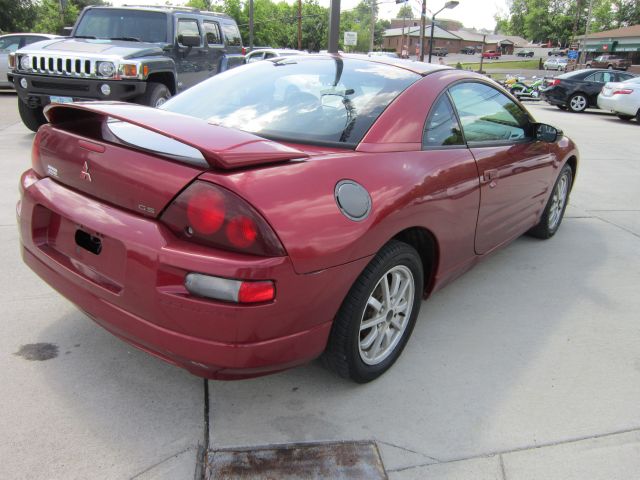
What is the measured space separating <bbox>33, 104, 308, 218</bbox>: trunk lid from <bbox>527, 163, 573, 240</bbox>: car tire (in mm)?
3250

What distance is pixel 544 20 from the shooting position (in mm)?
91312

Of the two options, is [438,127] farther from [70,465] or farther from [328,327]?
[70,465]

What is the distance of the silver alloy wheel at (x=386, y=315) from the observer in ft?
8.30

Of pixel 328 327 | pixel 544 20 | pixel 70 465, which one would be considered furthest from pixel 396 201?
pixel 544 20

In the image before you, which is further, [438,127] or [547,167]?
[547,167]

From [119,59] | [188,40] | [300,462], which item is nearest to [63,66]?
[119,59]

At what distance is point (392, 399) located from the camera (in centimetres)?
254

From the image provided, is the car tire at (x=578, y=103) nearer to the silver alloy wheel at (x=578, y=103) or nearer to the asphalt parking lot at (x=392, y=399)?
the silver alloy wheel at (x=578, y=103)

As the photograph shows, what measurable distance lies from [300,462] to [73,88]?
664 centimetres

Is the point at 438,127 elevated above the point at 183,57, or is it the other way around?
the point at 183,57

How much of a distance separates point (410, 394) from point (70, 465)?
1.51m

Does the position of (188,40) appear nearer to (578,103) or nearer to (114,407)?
(114,407)

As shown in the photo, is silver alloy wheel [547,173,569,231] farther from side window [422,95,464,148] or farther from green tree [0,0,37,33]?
green tree [0,0,37,33]

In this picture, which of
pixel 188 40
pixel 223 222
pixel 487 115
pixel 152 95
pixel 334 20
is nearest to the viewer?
pixel 223 222
